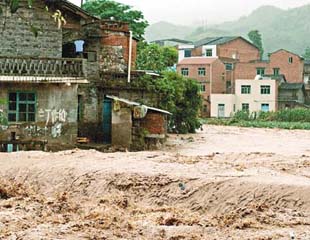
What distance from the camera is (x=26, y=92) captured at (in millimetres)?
24922

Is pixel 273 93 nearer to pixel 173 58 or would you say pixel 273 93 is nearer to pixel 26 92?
pixel 173 58

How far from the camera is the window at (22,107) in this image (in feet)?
81.0

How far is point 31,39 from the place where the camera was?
27.3m

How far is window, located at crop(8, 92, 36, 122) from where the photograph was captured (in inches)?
972

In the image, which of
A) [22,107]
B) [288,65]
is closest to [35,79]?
[22,107]

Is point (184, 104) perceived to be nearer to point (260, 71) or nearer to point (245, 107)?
point (245, 107)

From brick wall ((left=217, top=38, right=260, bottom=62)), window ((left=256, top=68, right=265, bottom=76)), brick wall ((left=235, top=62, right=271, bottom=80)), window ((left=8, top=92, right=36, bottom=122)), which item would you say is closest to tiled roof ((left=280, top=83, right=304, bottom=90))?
brick wall ((left=235, top=62, right=271, bottom=80))

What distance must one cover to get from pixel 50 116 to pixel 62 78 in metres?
1.54

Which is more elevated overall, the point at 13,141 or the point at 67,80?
the point at 67,80

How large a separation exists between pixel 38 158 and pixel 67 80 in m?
7.92

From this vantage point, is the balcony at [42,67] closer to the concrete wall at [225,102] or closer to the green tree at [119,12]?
the green tree at [119,12]

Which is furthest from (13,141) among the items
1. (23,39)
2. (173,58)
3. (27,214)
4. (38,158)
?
(173,58)

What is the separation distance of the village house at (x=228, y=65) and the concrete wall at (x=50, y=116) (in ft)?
147

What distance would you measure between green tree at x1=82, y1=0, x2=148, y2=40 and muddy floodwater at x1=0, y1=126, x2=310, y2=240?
1381 inches
